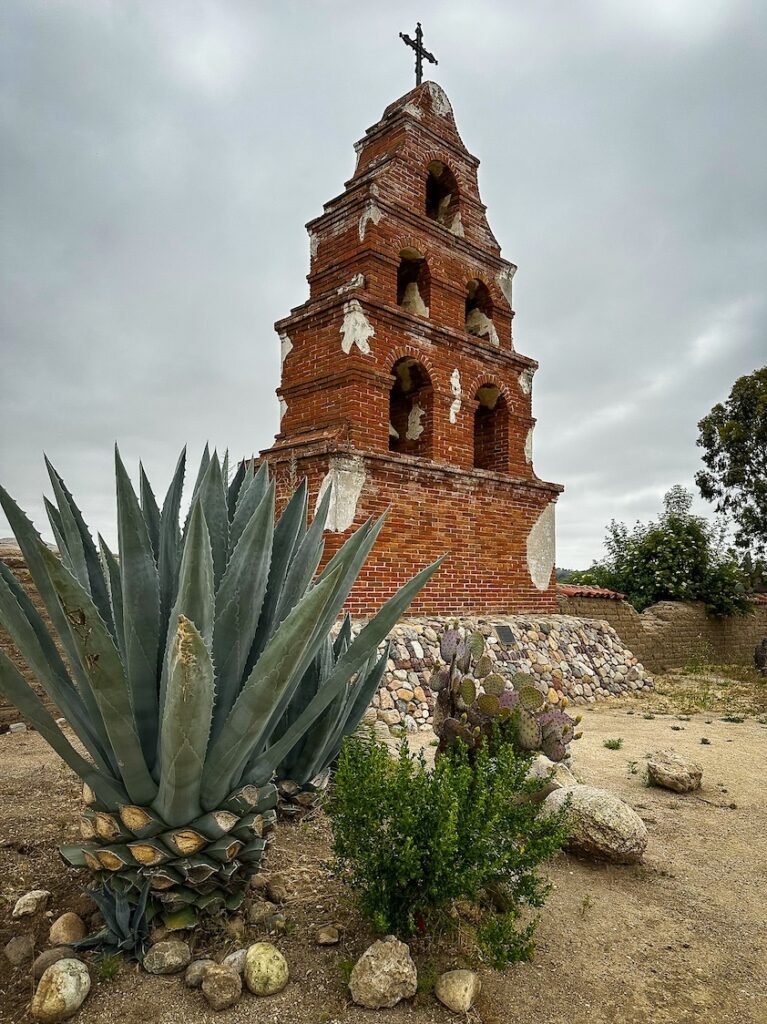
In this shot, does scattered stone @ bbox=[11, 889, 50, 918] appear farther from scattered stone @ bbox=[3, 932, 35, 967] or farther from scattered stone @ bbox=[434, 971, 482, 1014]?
scattered stone @ bbox=[434, 971, 482, 1014]

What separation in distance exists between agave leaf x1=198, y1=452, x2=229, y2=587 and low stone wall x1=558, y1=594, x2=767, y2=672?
9163mm

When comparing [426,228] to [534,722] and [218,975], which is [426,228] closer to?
[534,722]

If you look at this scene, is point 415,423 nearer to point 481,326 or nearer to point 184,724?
point 481,326

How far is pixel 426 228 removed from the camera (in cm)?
923

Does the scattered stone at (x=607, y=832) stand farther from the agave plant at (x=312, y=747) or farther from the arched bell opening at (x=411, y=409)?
the arched bell opening at (x=411, y=409)

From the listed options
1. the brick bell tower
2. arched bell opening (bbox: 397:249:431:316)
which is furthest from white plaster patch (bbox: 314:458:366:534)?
arched bell opening (bbox: 397:249:431:316)

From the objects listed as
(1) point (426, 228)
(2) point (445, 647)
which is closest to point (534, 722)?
(2) point (445, 647)

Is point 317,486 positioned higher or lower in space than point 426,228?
lower

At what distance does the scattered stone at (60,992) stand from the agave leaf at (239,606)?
0.72 m

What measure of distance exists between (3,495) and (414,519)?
6521 millimetres

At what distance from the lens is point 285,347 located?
902 centimetres

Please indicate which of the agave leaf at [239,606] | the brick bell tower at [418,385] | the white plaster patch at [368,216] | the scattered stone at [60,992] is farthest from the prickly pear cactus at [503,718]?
the white plaster patch at [368,216]

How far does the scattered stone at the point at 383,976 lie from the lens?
1696mm

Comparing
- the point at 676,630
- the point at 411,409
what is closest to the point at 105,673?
the point at 411,409
